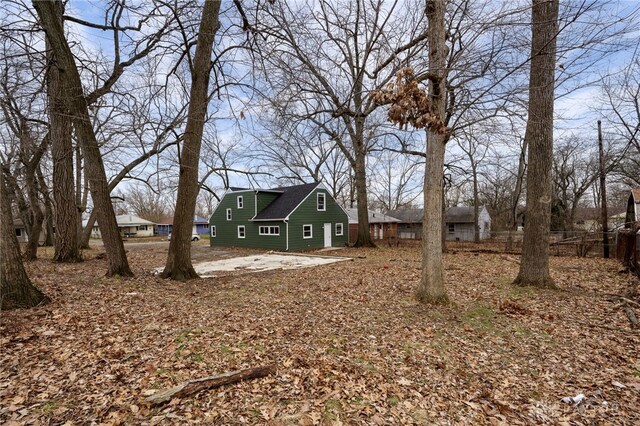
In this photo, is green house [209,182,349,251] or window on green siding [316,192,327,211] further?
window on green siding [316,192,327,211]

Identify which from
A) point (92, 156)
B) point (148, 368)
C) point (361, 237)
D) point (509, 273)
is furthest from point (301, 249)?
point (148, 368)

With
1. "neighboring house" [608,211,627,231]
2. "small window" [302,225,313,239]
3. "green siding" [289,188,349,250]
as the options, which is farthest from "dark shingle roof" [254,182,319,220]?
"neighboring house" [608,211,627,231]

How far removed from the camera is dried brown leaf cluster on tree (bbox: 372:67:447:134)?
4.48 meters

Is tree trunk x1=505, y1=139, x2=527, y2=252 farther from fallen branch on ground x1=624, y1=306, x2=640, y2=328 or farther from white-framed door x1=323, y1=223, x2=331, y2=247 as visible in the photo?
white-framed door x1=323, y1=223, x2=331, y2=247

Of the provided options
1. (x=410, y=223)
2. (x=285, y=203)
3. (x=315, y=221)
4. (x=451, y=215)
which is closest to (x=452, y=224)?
(x=451, y=215)

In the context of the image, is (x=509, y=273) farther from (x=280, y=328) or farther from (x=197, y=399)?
(x=197, y=399)

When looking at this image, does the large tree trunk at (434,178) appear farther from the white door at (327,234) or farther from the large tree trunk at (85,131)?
the white door at (327,234)

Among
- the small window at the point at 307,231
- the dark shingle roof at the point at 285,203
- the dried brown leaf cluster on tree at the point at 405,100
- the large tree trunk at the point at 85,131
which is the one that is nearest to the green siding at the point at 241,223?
the dark shingle roof at the point at 285,203

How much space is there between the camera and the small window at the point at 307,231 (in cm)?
2111

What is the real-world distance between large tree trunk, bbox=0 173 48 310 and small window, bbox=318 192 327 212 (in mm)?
18010

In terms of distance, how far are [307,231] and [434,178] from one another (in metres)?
15.7

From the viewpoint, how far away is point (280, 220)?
20.1 metres

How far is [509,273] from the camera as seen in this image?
32.3 ft

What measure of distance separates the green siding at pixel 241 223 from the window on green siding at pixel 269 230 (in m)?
0.20
